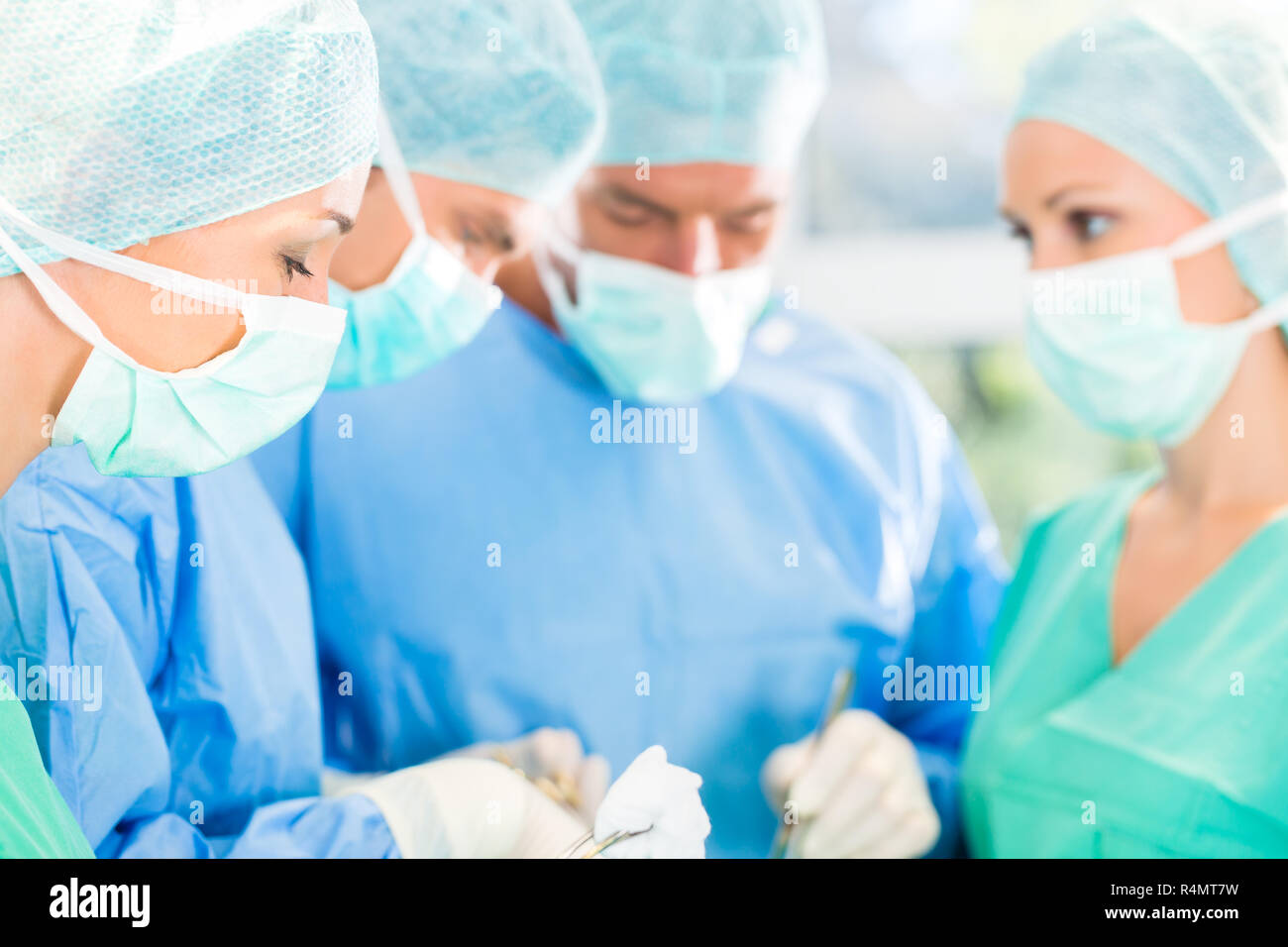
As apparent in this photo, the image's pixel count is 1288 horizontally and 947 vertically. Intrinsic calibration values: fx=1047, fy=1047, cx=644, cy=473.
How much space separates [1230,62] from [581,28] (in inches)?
27.0

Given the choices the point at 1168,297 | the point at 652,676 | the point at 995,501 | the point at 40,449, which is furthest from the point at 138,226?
the point at 995,501

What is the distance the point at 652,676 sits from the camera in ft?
4.10

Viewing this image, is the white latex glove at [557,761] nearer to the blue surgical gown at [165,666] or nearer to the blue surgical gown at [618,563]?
the blue surgical gown at [618,563]

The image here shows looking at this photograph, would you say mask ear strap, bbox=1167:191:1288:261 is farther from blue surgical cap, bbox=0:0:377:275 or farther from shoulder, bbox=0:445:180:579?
shoulder, bbox=0:445:180:579

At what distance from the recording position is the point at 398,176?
104cm

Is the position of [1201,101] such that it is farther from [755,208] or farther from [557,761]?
[557,761]

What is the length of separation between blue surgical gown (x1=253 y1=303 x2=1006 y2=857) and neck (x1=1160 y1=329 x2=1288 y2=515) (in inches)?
13.4

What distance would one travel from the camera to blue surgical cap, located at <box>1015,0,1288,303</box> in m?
1.10

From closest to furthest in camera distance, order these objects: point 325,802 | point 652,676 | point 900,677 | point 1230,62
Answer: point 325,802
point 1230,62
point 652,676
point 900,677

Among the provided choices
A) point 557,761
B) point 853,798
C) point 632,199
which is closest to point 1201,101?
point 632,199

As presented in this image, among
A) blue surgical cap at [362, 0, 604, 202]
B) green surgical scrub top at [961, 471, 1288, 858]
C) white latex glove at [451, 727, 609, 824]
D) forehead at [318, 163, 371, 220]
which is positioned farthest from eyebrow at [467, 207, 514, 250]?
green surgical scrub top at [961, 471, 1288, 858]

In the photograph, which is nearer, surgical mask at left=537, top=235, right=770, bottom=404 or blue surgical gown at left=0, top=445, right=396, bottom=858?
blue surgical gown at left=0, top=445, right=396, bottom=858

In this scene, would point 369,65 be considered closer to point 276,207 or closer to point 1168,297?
point 276,207

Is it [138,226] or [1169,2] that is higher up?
[1169,2]
